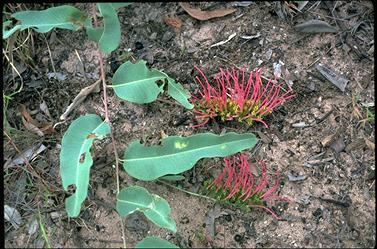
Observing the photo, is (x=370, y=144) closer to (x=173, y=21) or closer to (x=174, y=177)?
(x=174, y=177)

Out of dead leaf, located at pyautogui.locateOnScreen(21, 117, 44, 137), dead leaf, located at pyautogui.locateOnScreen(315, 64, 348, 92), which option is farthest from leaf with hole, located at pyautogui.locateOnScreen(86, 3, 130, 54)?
dead leaf, located at pyautogui.locateOnScreen(315, 64, 348, 92)

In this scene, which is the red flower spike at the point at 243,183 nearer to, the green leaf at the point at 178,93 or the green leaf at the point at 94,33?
the green leaf at the point at 178,93

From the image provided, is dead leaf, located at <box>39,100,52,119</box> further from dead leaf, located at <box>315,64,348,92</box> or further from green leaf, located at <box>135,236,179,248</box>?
dead leaf, located at <box>315,64,348,92</box>

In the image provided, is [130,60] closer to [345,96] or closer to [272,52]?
[272,52]

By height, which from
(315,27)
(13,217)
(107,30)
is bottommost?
(13,217)

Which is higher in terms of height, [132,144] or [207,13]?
[207,13]

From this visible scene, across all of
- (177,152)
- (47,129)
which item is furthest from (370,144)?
(47,129)
